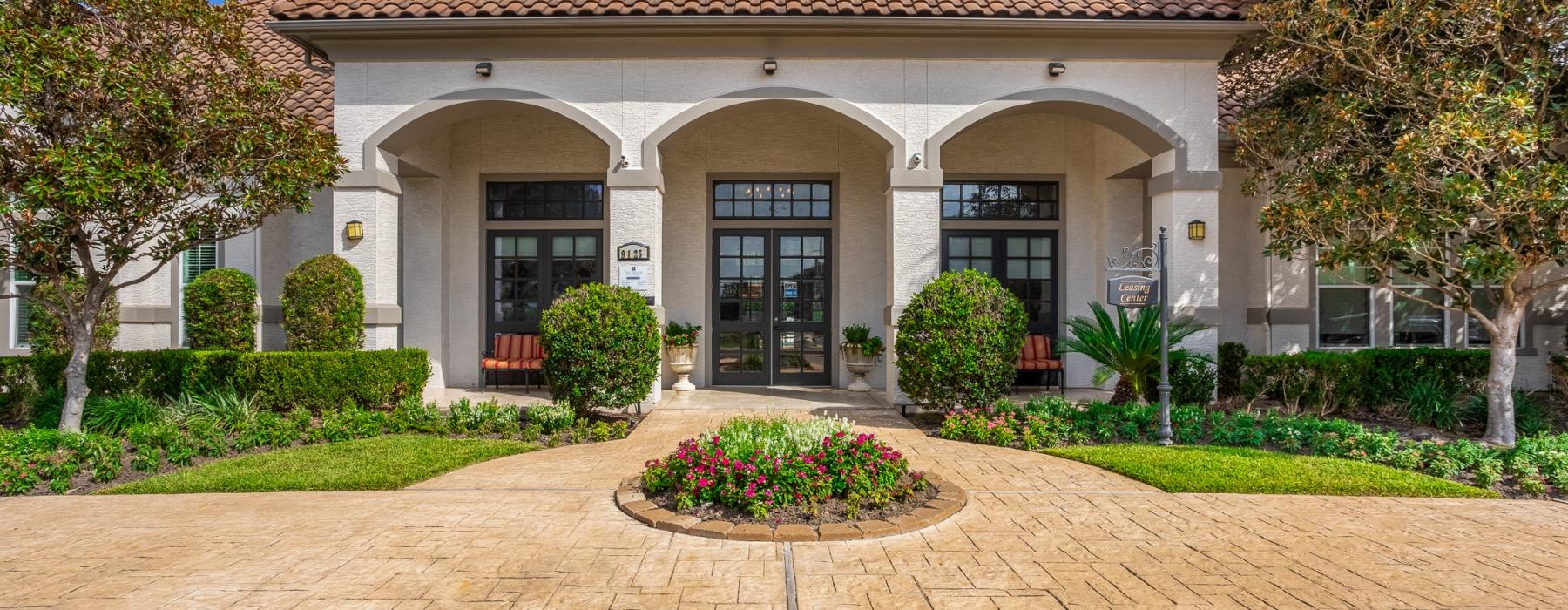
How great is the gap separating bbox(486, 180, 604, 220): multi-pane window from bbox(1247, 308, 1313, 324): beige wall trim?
9.54 m

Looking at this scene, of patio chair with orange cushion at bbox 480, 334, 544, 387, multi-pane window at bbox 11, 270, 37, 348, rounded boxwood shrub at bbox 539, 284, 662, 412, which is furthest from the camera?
patio chair with orange cushion at bbox 480, 334, 544, 387

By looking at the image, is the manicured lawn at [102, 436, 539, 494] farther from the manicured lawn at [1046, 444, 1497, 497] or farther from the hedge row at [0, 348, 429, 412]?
the manicured lawn at [1046, 444, 1497, 497]

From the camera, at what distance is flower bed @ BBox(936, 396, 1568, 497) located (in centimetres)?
564

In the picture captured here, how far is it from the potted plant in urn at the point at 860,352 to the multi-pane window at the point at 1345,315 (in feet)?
20.1

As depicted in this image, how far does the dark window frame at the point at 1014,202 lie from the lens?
11.0 meters

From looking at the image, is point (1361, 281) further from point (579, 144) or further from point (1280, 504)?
point (579, 144)

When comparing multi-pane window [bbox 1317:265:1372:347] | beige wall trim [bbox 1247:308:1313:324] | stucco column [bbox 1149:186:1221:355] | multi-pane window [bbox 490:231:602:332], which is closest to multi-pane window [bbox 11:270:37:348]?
multi-pane window [bbox 490:231:602:332]

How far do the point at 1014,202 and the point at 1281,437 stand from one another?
518 cm

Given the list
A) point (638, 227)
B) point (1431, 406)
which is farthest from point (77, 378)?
point (1431, 406)

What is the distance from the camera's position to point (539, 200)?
11.1 meters

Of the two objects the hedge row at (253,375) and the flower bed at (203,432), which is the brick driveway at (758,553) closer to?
the flower bed at (203,432)

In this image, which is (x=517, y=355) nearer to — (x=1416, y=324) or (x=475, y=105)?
(x=475, y=105)

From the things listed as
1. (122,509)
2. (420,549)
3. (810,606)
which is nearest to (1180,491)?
(810,606)

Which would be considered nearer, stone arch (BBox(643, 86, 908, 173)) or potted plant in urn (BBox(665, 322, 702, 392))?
stone arch (BBox(643, 86, 908, 173))
